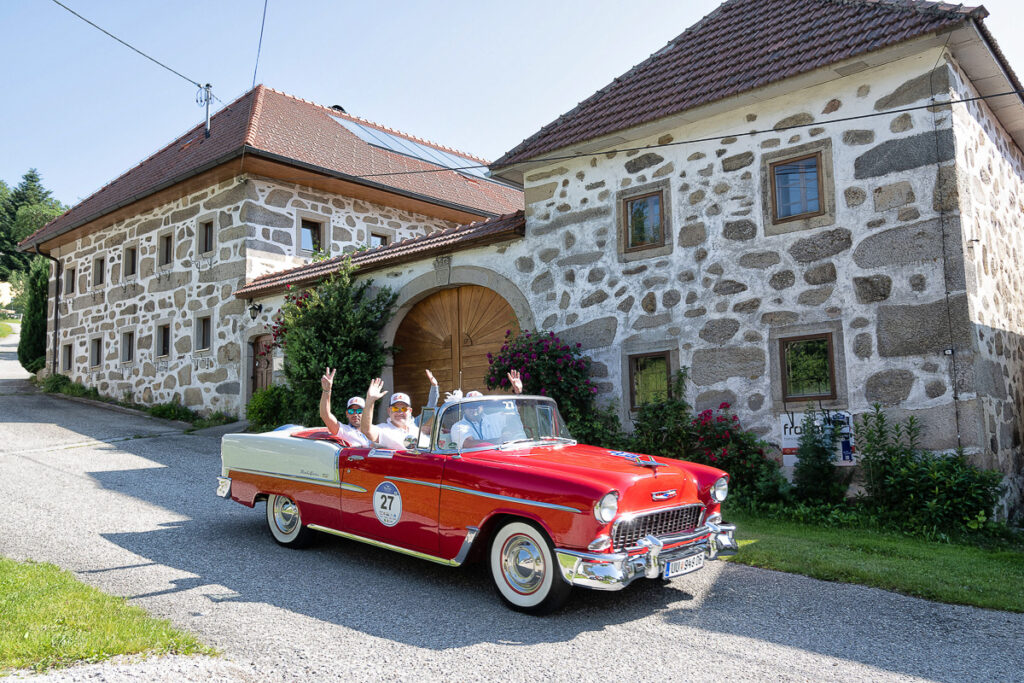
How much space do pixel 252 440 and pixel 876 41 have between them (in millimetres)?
7412

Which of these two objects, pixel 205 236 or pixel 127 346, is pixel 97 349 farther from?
pixel 205 236

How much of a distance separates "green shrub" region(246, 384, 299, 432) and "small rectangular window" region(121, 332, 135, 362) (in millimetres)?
6762

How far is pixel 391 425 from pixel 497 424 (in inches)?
53.8

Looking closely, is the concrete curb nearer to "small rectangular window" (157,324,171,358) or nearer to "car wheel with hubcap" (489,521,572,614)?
"small rectangular window" (157,324,171,358)

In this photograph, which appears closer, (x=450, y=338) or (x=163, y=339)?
(x=450, y=338)

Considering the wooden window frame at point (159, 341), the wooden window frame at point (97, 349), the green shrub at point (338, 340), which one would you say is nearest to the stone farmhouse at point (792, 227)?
the green shrub at point (338, 340)

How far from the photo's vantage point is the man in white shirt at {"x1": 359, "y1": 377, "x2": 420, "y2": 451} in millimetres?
5906

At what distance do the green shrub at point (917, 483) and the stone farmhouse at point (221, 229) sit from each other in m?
9.65

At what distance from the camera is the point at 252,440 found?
659 centimetres

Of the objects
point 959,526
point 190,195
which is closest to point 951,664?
point 959,526

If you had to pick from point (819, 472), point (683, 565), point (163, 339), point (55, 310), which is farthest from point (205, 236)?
point (683, 565)

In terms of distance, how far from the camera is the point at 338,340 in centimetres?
1247

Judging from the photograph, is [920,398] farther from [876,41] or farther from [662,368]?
[876,41]

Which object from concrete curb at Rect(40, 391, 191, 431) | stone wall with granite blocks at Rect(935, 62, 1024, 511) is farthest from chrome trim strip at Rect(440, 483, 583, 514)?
concrete curb at Rect(40, 391, 191, 431)
